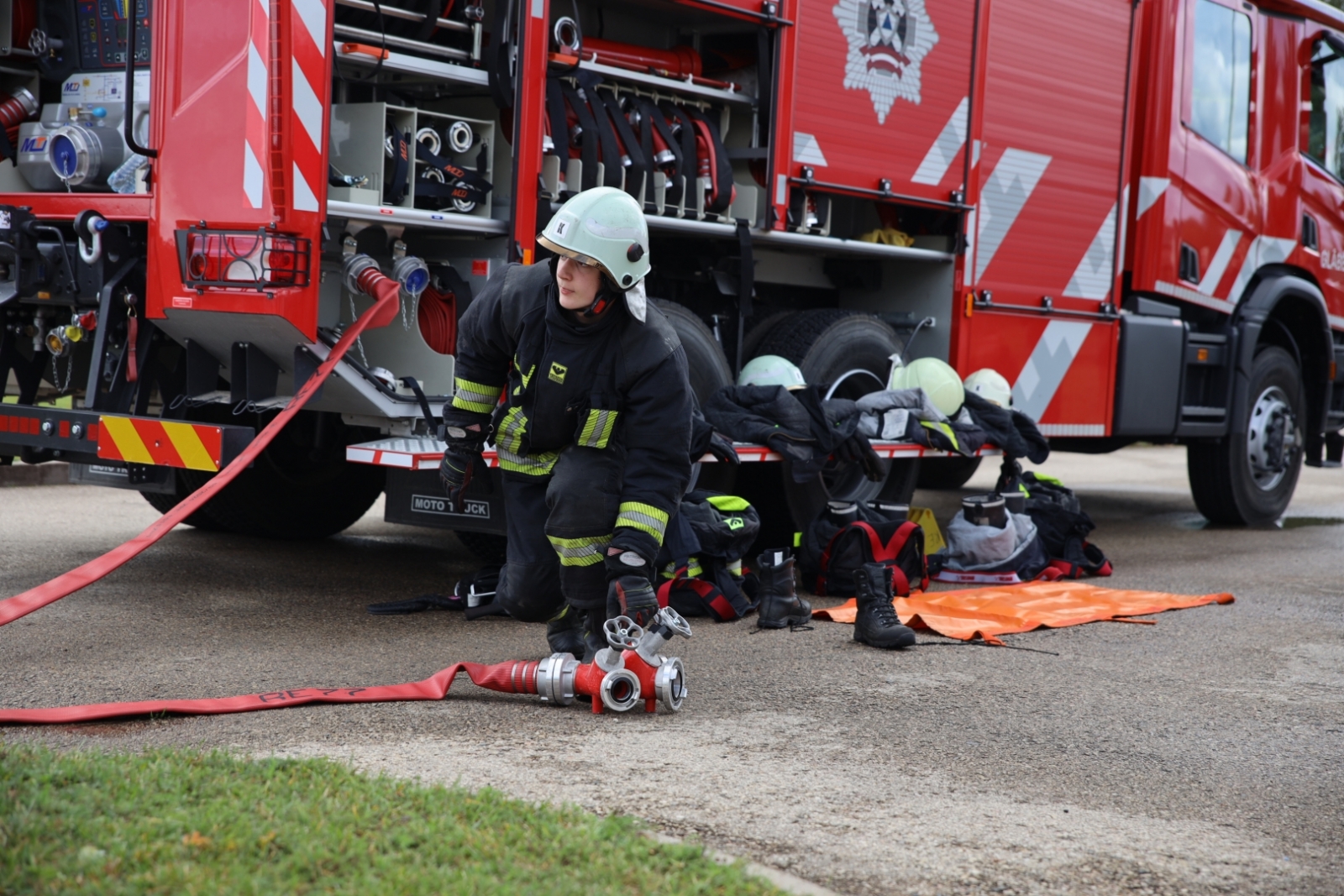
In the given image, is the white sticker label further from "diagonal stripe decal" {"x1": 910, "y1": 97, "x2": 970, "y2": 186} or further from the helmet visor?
"diagonal stripe decal" {"x1": 910, "y1": 97, "x2": 970, "y2": 186}

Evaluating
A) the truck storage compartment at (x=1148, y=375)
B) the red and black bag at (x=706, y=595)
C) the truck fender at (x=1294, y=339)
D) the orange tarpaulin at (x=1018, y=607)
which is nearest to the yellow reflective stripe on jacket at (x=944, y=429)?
the orange tarpaulin at (x=1018, y=607)

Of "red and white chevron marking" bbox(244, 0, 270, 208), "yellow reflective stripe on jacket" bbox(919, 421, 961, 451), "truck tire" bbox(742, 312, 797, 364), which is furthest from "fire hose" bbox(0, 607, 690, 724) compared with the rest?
"truck tire" bbox(742, 312, 797, 364)

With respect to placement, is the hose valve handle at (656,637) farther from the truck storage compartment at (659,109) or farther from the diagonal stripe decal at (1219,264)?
the diagonal stripe decal at (1219,264)

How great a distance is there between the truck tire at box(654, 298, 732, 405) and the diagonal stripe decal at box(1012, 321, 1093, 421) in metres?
2.08

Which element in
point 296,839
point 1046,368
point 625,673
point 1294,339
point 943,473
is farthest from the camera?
point 943,473

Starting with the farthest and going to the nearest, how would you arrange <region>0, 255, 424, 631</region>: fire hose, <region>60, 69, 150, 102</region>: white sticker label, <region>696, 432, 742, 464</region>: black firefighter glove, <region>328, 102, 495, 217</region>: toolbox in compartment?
<region>696, 432, 742, 464</region>: black firefighter glove, <region>60, 69, 150, 102</region>: white sticker label, <region>328, 102, 495, 217</region>: toolbox in compartment, <region>0, 255, 424, 631</region>: fire hose

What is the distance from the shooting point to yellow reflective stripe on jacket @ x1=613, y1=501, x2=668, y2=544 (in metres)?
4.04

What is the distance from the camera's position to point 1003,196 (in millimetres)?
7746

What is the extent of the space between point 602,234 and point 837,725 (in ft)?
4.87

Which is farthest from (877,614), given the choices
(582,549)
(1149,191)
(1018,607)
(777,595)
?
(1149,191)

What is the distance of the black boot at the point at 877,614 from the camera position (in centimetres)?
514

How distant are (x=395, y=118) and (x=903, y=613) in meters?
2.68

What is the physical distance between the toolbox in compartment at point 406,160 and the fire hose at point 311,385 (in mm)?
239

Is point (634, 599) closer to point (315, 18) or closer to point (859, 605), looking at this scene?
point (859, 605)
